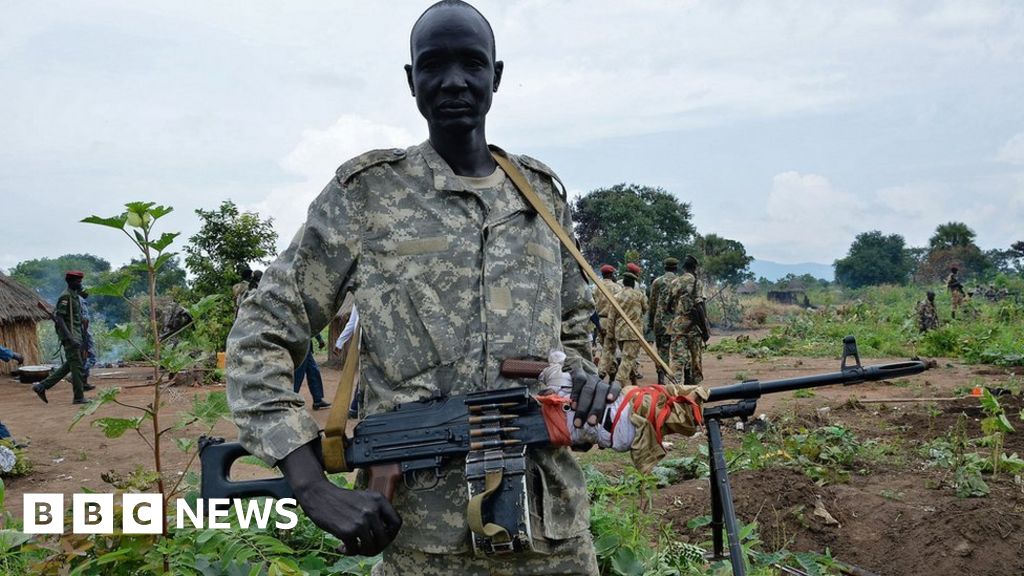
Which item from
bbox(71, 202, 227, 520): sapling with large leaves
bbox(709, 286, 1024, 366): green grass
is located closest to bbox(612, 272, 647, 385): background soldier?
bbox(709, 286, 1024, 366): green grass

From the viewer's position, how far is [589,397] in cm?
161

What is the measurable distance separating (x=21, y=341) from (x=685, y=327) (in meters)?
11.9

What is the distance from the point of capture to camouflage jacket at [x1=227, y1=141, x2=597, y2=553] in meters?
1.66

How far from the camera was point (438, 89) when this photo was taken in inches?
70.2

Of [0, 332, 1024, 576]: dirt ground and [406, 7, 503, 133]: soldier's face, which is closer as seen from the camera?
[406, 7, 503, 133]: soldier's face

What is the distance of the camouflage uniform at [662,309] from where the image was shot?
1098 centimetres

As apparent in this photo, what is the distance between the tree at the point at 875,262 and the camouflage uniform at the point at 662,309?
4336 cm

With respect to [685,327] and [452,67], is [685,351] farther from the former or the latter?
[452,67]

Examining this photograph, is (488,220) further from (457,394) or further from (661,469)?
(661,469)

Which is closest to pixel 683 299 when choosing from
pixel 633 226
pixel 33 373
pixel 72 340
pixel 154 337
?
pixel 72 340

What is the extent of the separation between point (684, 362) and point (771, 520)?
5682mm

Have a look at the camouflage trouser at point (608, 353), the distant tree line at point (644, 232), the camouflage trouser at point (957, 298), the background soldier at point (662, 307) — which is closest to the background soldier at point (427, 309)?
the camouflage trouser at point (608, 353)

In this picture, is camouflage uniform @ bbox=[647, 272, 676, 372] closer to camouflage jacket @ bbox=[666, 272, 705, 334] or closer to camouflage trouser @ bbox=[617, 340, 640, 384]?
camouflage jacket @ bbox=[666, 272, 705, 334]

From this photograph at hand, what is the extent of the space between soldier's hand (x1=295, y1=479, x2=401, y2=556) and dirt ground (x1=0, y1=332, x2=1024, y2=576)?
58.4 inches
